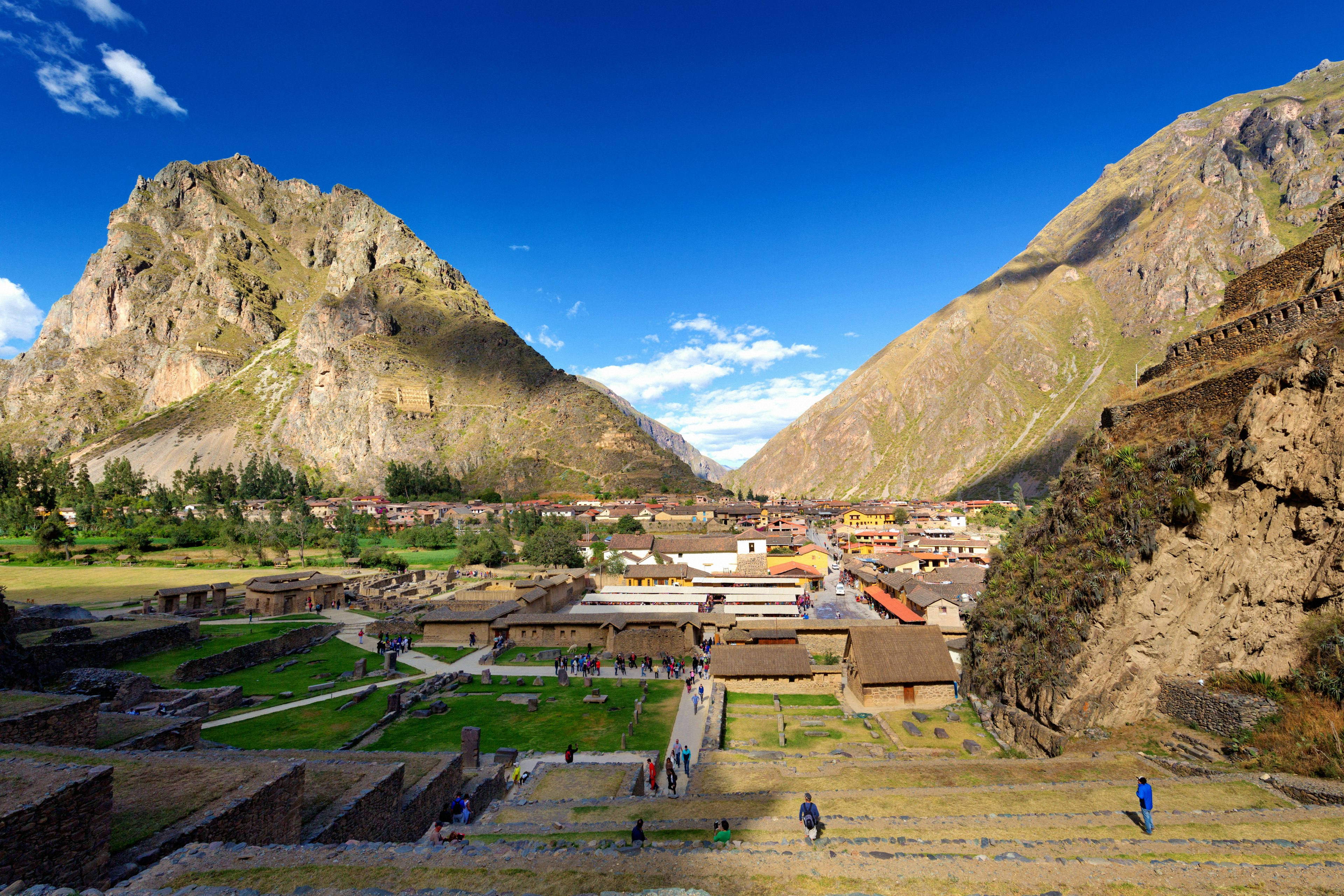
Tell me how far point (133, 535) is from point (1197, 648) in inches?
4140

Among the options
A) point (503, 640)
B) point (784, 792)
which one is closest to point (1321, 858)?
point (784, 792)

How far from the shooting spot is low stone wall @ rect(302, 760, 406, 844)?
1261cm

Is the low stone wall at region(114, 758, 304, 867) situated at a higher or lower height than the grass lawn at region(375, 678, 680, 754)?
higher

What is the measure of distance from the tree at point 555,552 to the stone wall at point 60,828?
183 ft

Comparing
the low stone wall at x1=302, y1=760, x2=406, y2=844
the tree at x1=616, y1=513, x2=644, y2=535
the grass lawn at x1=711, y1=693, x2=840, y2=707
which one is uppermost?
the tree at x1=616, y1=513, x2=644, y2=535

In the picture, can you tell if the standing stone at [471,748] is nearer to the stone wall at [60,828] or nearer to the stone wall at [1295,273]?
the stone wall at [60,828]

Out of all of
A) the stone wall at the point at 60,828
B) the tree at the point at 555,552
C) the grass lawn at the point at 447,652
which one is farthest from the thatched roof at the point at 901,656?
the tree at the point at 555,552

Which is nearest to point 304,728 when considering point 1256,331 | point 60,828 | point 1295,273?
point 60,828

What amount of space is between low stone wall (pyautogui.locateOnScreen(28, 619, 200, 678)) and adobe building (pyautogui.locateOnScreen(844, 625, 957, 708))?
35710 mm

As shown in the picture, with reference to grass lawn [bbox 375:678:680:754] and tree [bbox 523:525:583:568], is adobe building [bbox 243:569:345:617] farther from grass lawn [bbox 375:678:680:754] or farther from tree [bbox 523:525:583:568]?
grass lawn [bbox 375:678:680:754]

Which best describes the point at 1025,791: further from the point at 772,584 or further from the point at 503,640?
the point at 772,584

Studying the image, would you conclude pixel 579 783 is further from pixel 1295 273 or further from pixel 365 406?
pixel 365 406

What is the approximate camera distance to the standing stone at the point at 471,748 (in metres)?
20.5

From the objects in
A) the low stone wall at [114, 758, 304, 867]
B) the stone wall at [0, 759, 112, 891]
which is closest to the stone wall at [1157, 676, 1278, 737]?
the low stone wall at [114, 758, 304, 867]
